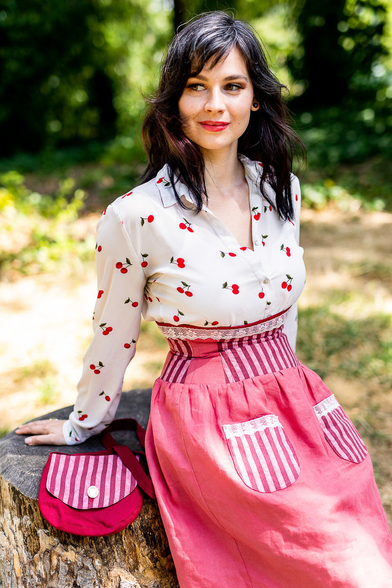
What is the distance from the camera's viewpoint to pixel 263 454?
130 cm

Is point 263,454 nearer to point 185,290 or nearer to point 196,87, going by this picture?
point 185,290

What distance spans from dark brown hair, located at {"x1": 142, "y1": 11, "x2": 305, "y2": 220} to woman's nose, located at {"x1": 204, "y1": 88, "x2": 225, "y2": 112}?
72mm

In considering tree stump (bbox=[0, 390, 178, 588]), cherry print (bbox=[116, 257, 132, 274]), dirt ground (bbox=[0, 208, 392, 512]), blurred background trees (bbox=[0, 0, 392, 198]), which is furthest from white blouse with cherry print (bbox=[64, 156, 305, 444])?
blurred background trees (bbox=[0, 0, 392, 198])

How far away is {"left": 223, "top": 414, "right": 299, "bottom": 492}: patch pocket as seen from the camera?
1.25 metres

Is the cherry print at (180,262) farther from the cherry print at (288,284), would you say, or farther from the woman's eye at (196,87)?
the woman's eye at (196,87)

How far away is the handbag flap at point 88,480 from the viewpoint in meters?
A: 1.37

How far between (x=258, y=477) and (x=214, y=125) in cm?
98

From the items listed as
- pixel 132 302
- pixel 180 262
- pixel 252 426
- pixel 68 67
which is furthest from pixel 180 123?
pixel 68 67

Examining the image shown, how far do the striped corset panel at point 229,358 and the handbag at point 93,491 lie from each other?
298 mm

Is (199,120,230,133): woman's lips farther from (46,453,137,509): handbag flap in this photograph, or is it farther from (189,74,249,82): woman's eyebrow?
(46,453,137,509): handbag flap

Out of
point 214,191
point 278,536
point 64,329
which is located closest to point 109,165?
point 64,329

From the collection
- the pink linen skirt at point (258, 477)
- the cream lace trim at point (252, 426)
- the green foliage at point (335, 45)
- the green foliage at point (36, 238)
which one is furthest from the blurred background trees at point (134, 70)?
the cream lace trim at point (252, 426)

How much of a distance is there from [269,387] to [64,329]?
2.65 meters

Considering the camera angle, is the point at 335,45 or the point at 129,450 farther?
the point at 335,45
